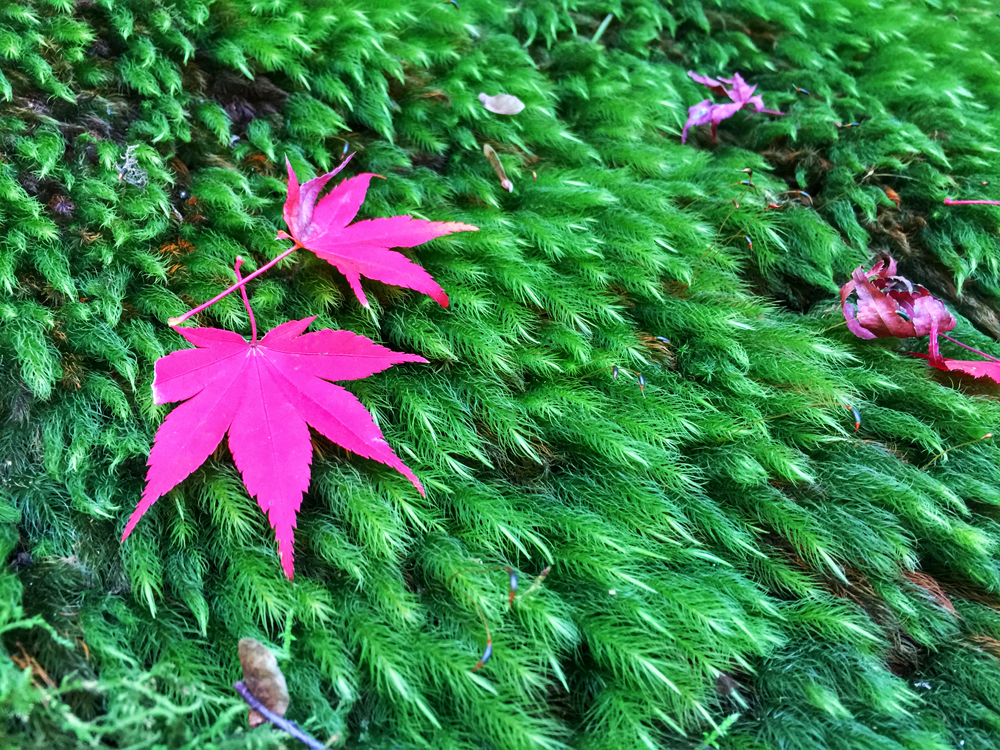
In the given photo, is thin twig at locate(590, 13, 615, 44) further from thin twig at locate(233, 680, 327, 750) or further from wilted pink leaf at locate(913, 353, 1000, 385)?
thin twig at locate(233, 680, 327, 750)

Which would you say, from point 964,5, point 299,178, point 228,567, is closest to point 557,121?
point 299,178

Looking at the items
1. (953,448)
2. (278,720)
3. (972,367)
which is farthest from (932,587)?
(278,720)

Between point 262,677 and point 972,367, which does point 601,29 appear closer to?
point 972,367

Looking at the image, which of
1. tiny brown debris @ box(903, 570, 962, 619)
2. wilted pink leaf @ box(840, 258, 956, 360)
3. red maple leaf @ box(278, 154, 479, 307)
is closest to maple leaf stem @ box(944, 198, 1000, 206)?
wilted pink leaf @ box(840, 258, 956, 360)

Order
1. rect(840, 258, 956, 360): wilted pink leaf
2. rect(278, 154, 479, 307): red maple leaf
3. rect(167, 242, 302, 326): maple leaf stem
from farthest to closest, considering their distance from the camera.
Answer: rect(840, 258, 956, 360): wilted pink leaf → rect(278, 154, 479, 307): red maple leaf → rect(167, 242, 302, 326): maple leaf stem

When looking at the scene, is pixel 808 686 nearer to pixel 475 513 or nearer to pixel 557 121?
pixel 475 513
